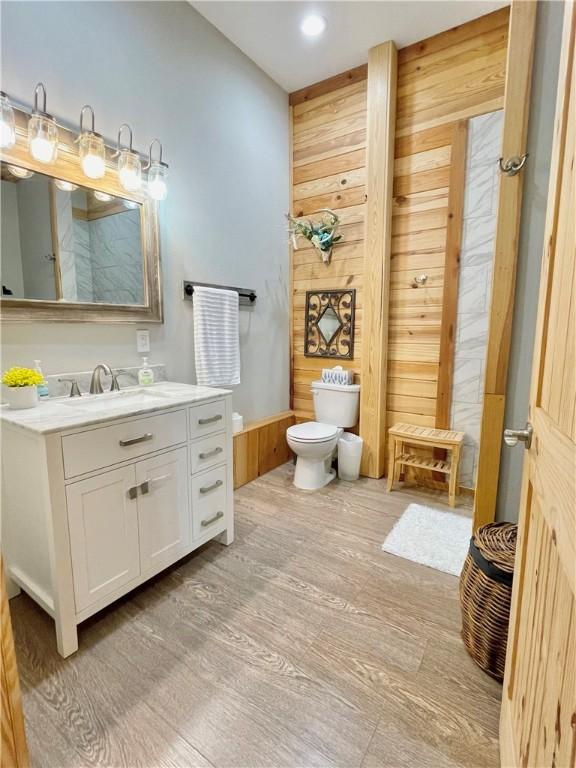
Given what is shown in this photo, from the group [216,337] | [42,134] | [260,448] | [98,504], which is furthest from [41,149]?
[260,448]

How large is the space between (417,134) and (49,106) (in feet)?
7.32

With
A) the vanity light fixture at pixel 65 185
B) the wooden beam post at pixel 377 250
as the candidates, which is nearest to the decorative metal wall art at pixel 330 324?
the wooden beam post at pixel 377 250

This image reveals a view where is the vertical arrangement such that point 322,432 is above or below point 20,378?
below

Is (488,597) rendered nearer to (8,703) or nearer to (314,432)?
(8,703)

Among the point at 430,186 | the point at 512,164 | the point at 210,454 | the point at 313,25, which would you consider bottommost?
the point at 210,454

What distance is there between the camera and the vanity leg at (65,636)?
1.29m

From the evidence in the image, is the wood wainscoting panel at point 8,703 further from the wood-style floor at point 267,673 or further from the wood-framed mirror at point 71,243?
the wood-framed mirror at point 71,243

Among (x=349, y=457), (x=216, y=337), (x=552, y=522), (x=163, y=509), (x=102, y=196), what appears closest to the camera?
(x=552, y=522)

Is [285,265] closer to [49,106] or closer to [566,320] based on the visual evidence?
[49,106]

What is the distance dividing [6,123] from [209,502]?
179 cm

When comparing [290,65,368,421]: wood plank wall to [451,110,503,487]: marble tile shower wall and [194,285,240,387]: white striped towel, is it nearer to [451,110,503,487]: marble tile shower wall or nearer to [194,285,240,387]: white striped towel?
[451,110,503,487]: marble tile shower wall

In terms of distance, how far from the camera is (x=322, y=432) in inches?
103

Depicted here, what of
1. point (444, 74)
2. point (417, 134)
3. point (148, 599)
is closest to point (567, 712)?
point (148, 599)

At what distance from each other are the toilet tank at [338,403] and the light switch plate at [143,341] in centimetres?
138
